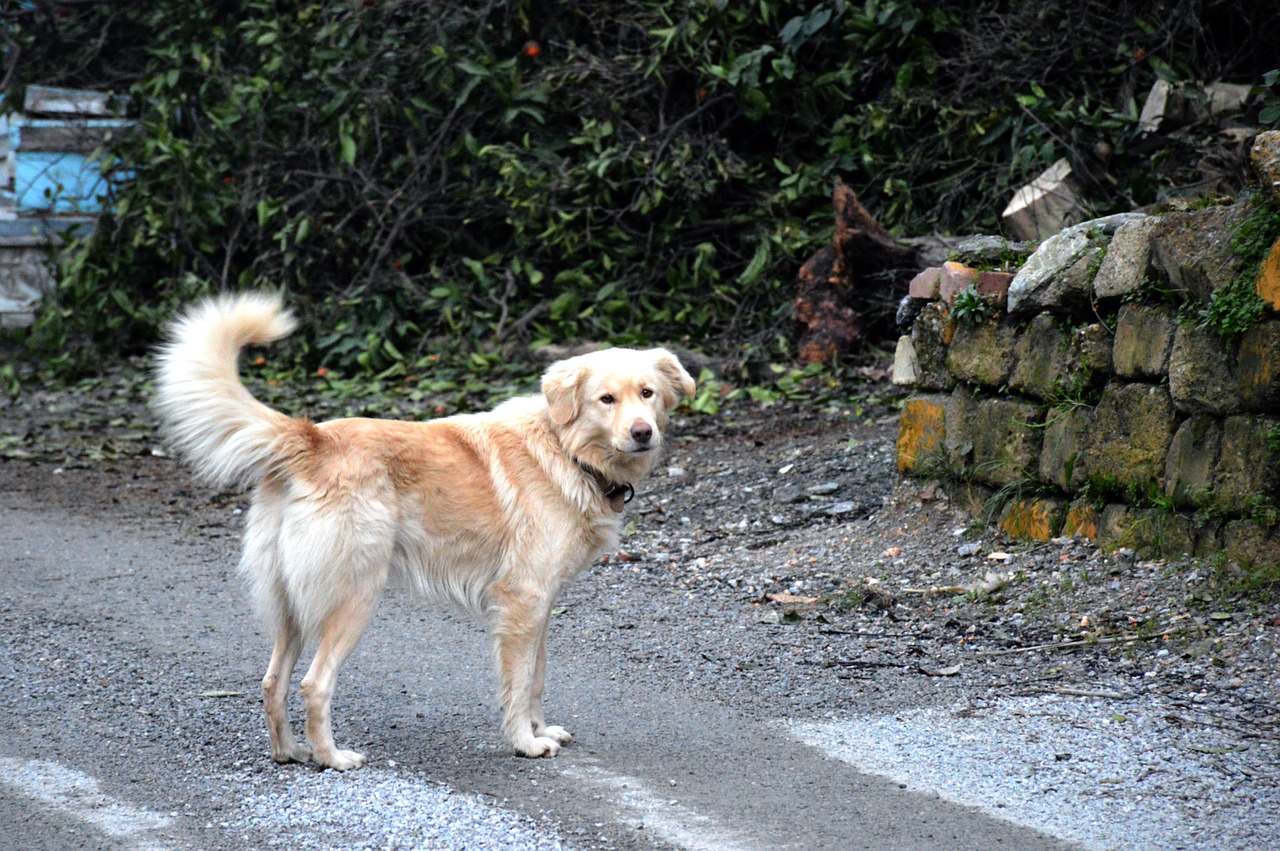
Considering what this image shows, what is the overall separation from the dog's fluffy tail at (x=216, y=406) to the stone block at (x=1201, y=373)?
3.53 meters

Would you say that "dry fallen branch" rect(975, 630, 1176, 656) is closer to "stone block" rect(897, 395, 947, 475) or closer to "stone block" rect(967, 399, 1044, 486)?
"stone block" rect(967, 399, 1044, 486)

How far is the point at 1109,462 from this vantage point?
5.63 meters

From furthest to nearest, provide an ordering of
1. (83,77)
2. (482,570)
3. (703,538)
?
(83,77), (703,538), (482,570)

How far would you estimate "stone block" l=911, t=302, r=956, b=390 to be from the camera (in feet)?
21.7

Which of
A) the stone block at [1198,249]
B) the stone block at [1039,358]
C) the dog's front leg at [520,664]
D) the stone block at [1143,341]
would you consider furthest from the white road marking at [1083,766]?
the stone block at [1039,358]

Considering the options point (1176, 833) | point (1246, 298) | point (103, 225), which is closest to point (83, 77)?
point (103, 225)

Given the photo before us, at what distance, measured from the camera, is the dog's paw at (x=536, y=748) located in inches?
162

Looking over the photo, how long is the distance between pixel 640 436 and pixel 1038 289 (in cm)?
257

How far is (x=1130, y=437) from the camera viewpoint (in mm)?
5539

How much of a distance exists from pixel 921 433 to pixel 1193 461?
166 centimetres

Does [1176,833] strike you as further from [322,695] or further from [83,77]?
[83,77]

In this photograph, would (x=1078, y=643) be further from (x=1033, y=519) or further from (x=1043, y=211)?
(x=1043, y=211)

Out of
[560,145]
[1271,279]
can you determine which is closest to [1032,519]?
[1271,279]

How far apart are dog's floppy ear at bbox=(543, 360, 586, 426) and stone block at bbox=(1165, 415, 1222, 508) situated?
2.59 m
